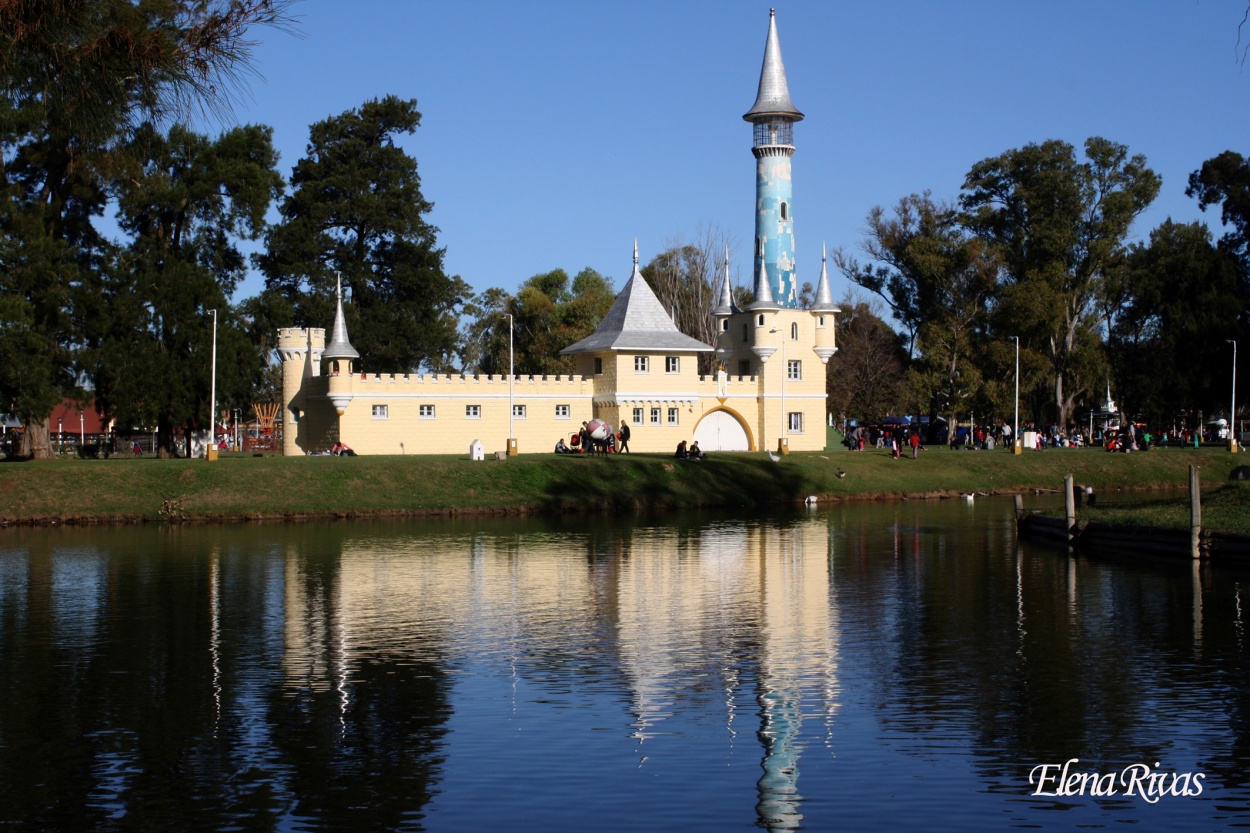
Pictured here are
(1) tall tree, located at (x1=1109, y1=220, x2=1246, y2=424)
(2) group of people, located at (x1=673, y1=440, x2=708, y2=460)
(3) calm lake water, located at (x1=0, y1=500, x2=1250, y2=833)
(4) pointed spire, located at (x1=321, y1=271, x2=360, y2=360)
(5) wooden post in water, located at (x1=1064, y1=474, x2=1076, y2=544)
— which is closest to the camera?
(3) calm lake water, located at (x1=0, y1=500, x2=1250, y2=833)

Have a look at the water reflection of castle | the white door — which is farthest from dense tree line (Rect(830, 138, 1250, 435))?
the water reflection of castle

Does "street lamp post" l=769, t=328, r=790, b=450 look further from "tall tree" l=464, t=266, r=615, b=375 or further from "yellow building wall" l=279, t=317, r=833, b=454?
"tall tree" l=464, t=266, r=615, b=375

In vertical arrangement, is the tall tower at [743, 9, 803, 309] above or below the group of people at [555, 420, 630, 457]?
above

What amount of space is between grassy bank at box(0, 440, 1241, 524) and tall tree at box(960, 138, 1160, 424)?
50.0 ft

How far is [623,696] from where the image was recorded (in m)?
18.3

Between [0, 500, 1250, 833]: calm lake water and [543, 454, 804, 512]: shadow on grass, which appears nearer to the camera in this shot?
[0, 500, 1250, 833]: calm lake water

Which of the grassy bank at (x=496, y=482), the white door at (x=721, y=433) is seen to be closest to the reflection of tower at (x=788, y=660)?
the grassy bank at (x=496, y=482)

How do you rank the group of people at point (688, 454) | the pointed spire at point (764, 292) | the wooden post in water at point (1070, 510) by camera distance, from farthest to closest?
the pointed spire at point (764, 292) → the group of people at point (688, 454) → the wooden post in water at point (1070, 510)

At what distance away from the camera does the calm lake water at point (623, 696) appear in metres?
13.8

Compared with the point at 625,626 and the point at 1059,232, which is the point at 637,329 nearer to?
the point at 1059,232

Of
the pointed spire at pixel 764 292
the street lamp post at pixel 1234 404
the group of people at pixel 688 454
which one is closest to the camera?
the group of people at pixel 688 454

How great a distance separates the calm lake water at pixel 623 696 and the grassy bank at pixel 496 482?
13.9 meters

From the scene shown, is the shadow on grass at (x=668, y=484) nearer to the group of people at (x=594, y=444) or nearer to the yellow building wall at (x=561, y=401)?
the group of people at (x=594, y=444)

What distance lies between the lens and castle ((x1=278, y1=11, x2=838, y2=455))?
6438 centimetres
